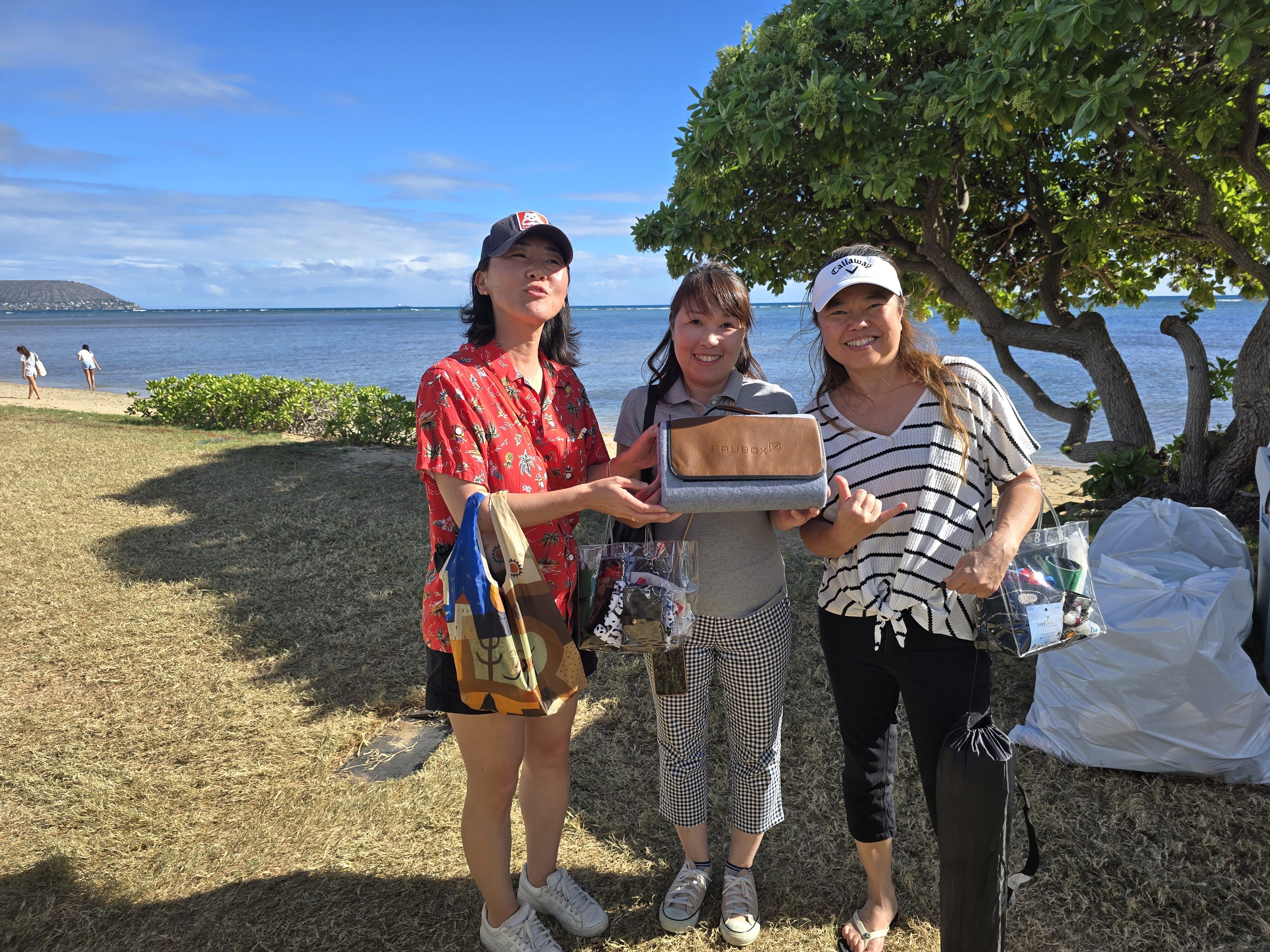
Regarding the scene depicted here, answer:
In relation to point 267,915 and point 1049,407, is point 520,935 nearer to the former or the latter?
point 267,915

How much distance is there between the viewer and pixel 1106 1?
303cm

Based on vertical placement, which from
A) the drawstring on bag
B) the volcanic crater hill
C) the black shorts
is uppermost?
the volcanic crater hill

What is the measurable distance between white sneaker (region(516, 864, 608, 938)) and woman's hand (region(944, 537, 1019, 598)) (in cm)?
157

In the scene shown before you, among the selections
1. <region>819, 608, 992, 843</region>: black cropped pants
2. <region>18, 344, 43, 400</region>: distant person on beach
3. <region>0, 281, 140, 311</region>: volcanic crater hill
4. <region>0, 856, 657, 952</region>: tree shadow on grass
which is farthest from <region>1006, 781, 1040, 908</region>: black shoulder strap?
<region>0, 281, 140, 311</region>: volcanic crater hill

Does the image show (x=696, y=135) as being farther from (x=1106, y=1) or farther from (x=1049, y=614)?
(x=1049, y=614)

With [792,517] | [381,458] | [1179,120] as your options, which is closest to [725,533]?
[792,517]

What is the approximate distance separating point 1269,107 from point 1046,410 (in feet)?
9.25

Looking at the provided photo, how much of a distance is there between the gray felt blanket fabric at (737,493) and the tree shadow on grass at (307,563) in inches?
106

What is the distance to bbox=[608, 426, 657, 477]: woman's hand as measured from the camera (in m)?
1.86

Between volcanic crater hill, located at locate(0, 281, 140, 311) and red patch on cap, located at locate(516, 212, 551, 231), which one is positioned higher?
volcanic crater hill, located at locate(0, 281, 140, 311)

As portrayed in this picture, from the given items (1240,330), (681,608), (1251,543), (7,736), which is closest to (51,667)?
(7,736)

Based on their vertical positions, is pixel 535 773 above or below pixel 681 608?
below

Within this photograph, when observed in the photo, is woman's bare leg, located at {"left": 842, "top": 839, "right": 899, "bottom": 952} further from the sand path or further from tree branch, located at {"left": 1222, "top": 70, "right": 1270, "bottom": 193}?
the sand path

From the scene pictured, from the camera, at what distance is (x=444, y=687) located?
188 cm
